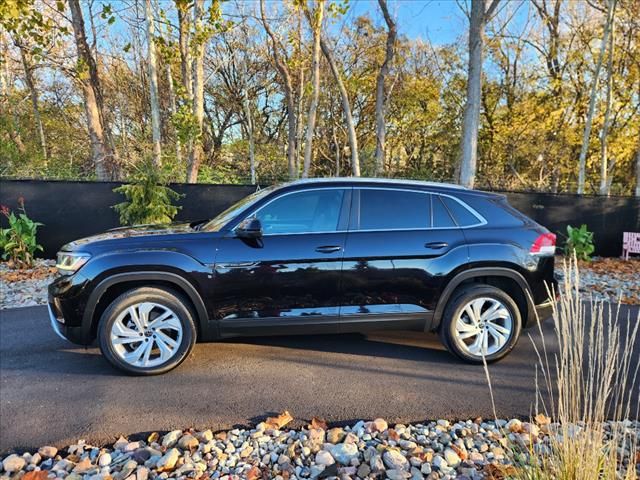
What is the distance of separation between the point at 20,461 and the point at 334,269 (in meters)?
2.46

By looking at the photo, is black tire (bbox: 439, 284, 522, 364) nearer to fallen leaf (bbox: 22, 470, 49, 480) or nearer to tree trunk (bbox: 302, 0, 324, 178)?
fallen leaf (bbox: 22, 470, 49, 480)

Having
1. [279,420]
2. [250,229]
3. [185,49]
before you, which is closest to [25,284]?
[250,229]

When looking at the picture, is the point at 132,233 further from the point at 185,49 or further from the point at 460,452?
the point at 185,49

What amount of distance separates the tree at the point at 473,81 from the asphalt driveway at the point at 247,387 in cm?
545

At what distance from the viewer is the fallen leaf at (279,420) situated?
2736mm

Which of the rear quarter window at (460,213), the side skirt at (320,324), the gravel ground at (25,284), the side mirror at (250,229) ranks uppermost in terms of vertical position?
the rear quarter window at (460,213)

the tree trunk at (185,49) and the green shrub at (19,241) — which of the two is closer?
the green shrub at (19,241)

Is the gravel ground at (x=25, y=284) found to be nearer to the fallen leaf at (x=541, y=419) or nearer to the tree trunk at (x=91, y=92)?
the tree trunk at (x=91, y=92)

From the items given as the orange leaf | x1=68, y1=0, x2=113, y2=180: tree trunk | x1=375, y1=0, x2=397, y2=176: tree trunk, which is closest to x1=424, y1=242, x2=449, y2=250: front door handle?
the orange leaf

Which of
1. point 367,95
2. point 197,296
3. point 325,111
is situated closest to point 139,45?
point 325,111

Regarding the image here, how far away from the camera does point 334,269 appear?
3.53m

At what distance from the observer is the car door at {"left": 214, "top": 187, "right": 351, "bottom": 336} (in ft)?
11.3

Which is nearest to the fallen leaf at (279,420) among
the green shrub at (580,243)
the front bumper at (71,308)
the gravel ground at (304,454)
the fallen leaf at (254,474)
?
the gravel ground at (304,454)

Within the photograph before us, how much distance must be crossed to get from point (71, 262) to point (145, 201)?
4.38 m
